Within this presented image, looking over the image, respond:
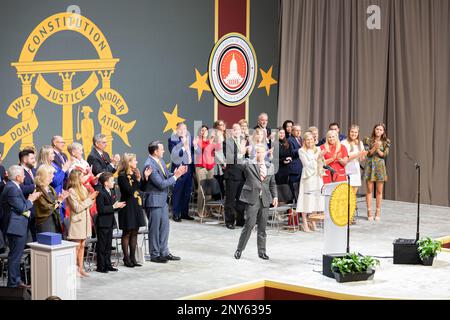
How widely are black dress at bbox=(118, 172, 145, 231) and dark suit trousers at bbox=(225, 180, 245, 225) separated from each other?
108 inches

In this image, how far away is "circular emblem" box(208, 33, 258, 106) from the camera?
14.2 meters

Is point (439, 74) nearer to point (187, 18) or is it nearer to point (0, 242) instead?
point (187, 18)

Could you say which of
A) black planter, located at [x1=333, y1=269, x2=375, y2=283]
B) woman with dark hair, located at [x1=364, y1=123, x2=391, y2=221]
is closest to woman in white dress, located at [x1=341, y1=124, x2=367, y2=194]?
woman with dark hair, located at [x1=364, y1=123, x2=391, y2=221]

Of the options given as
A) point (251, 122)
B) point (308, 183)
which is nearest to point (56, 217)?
point (308, 183)

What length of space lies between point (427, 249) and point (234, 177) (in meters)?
3.47

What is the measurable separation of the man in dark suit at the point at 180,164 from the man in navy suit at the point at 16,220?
13.8 ft

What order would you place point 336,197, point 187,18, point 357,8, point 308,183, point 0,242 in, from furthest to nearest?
point 357,8
point 187,18
point 308,183
point 336,197
point 0,242

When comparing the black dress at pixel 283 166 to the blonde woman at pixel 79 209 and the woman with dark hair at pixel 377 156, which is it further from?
the blonde woman at pixel 79 209

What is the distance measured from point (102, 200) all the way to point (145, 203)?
2.48ft

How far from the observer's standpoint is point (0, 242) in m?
8.06

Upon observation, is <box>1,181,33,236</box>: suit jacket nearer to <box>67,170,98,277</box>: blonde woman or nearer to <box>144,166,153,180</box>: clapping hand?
<box>67,170,98,277</box>: blonde woman

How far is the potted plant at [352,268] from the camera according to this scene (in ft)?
26.6

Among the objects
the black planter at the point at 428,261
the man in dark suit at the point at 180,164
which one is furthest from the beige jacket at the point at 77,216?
the black planter at the point at 428,261

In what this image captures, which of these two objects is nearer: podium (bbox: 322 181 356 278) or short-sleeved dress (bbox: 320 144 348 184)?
podium (bbox: 322 181 356 278)
